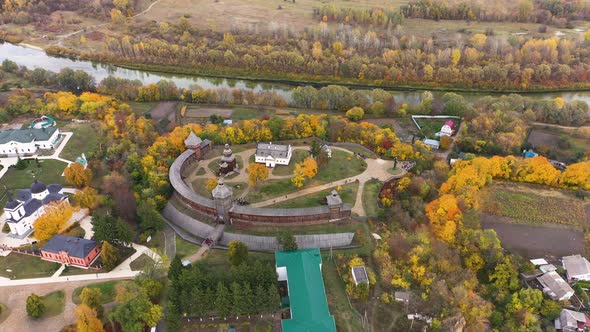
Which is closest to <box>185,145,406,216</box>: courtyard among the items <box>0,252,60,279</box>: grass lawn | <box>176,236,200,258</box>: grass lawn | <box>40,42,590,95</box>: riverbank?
<box>176,236,200,258</box>: grass lawn

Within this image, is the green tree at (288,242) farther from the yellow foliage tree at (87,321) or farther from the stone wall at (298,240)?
the yellow foliage tree at (87,321)

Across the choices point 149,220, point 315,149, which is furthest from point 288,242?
point 315,149

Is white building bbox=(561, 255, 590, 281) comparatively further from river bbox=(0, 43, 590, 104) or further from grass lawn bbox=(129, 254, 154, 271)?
river bbox=(0, 43, 590, 104)

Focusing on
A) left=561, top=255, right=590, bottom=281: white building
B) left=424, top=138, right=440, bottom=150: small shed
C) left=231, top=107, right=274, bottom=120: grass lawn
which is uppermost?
left=561, top=255, right=590, bottom=281: white building

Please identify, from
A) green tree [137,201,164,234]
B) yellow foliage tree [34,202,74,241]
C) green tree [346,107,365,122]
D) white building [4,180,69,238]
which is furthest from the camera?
green tree [346,107,365,122]

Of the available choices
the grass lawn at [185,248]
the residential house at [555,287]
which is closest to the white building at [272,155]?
the grass lawn at [185,248]
